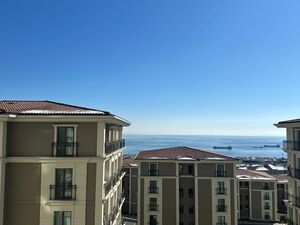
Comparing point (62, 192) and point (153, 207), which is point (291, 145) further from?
point (153, 207)

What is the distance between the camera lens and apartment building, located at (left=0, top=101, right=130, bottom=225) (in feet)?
48.4

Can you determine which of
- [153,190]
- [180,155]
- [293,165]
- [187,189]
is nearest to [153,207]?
[153,190]

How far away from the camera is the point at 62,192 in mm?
14859

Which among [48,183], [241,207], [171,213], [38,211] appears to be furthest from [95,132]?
[241,207]

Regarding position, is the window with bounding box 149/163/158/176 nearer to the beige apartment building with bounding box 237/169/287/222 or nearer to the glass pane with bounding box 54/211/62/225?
the glass pane with bounding box 54/211/62/225

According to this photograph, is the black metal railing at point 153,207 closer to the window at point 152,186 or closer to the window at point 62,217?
the window at point 152,186

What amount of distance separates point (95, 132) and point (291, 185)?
15.4m

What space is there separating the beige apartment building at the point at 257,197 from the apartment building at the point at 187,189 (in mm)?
20460

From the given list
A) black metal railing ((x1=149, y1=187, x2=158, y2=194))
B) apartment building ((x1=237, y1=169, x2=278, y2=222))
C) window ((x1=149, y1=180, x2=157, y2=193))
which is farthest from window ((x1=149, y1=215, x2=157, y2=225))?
apartment building ((x1=237, y1=169, x2=278, y2=222))

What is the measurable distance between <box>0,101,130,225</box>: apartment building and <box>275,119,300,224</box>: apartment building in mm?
13370

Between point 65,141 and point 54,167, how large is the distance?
1.38 m

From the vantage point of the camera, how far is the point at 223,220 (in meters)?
33.2

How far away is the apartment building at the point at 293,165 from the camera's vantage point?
20.6 m

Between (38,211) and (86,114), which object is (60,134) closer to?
(86,114)
